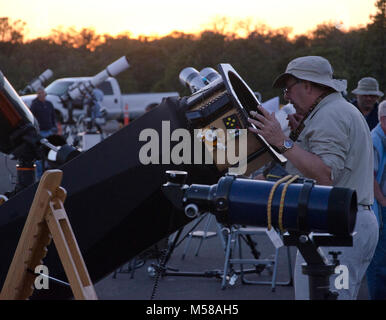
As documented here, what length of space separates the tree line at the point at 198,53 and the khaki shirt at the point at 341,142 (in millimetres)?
14584

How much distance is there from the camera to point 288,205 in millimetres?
2160

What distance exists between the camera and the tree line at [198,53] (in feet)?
93.6

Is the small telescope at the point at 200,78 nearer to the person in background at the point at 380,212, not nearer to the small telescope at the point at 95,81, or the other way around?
the person in background at the point at 380,212

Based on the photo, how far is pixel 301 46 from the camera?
175ft

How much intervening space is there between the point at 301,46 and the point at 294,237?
2074 inches

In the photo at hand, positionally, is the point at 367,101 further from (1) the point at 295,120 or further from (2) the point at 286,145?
(2) the point at 286,145

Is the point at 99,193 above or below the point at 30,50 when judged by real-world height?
above

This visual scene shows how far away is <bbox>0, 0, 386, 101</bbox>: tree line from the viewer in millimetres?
28531

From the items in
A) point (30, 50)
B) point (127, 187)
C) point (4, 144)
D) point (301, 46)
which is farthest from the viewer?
point (301, 46)

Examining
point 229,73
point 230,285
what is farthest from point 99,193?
point 230,285

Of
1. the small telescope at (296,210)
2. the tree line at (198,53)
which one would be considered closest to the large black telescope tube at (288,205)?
the small telescope at (296,210)

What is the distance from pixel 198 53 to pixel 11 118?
37347 mm

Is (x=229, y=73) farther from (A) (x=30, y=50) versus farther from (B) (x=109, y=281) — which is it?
(A) (x=30, y=50)

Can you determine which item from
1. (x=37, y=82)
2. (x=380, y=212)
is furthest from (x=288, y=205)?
(x=37, y=82)
